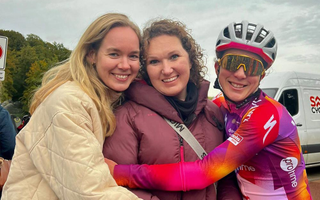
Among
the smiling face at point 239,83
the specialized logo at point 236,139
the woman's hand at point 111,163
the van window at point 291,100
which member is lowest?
the van window at point 291,100

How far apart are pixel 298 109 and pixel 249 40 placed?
6541mm

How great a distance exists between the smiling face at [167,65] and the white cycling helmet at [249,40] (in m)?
0.42

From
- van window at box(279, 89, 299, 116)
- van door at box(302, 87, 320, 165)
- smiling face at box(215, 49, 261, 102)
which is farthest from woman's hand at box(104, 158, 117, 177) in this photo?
van door at box(302, 87, 320, 165)

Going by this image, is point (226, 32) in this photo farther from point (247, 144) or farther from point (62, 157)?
point (62, 157)

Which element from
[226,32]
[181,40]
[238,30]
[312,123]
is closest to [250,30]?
[238,30]

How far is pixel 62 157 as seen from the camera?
5.33 ft

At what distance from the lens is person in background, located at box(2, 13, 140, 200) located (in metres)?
1.61

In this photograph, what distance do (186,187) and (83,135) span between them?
2.76 ft

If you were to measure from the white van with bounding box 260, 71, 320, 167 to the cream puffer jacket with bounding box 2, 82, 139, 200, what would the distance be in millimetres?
7035

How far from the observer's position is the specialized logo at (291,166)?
7.58ft

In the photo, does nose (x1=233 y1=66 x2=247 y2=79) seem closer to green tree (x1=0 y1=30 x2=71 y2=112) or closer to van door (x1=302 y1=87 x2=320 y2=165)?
van door (x1=302 y1=87 x2=320 y2=165)

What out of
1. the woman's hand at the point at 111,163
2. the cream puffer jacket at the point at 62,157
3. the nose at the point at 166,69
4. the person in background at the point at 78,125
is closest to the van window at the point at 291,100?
the nose at the point at 166,69

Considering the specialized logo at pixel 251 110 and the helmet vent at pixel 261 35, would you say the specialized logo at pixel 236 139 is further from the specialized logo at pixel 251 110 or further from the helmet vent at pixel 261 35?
the helmet vent at pixel 261 35

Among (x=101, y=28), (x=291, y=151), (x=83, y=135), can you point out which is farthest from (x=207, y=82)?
(x=83, y=135)
